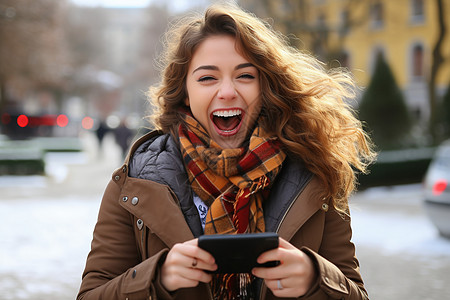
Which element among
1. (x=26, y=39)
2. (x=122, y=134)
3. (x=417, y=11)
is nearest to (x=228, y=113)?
(x=122, y=134)

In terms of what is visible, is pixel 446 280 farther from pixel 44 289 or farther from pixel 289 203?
pixel 289 203

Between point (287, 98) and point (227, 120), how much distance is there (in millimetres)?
241

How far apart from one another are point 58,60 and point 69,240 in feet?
102

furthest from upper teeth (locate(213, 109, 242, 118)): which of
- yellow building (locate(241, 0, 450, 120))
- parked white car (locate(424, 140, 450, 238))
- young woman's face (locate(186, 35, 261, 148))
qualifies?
yellow building (locate(241, 0, 450, 120))

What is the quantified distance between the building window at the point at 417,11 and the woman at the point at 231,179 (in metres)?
37.0

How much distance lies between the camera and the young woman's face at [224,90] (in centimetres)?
214

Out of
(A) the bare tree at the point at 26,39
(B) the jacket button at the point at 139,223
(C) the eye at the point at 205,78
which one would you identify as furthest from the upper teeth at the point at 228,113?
(A) the bare tree at the point at 26,39

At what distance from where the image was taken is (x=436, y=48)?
19.9 meters

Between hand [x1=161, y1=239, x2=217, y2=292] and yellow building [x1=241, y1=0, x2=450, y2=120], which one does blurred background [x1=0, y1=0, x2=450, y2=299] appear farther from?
hand [x1=161, y1=239, x2=217, y2=292]

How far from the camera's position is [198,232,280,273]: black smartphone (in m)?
1.78

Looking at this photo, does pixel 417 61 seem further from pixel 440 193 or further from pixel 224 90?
pixel 224 90

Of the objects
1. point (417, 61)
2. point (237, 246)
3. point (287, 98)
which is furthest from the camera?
point (417, 61)

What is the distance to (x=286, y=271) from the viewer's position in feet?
6.11

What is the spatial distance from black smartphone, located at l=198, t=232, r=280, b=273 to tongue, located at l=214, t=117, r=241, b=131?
1.65 feet
